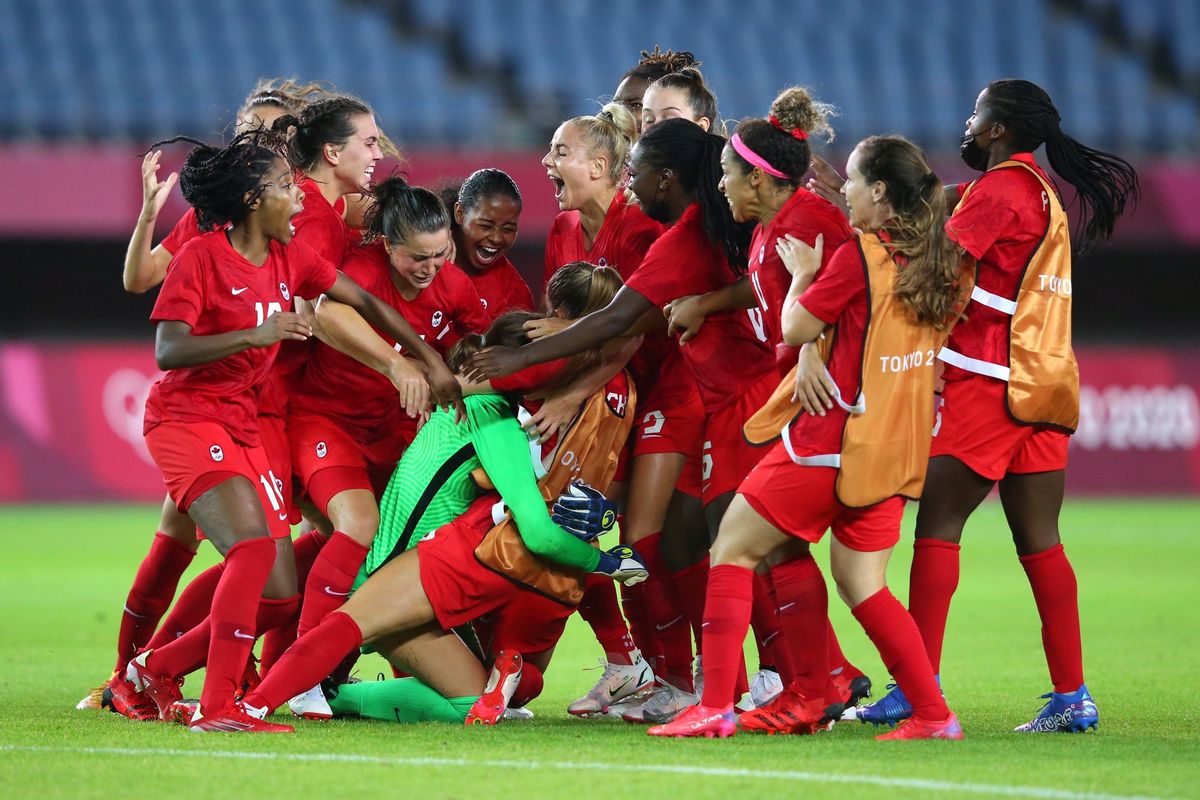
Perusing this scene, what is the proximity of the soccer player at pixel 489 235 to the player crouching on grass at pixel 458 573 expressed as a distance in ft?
2.23

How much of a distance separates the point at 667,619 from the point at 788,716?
2.69 ft

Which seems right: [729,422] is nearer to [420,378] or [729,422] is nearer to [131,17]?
[420,378]

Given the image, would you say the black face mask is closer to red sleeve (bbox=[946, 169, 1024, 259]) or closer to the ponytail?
red sleeve (bbox=[946, 169, 1024, 259])

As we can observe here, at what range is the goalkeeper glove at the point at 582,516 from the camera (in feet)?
16.7

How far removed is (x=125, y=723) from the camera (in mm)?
4965

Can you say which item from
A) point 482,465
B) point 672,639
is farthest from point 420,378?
point 672,639

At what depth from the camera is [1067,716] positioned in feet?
16.3

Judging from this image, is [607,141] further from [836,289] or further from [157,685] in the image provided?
[157,685]

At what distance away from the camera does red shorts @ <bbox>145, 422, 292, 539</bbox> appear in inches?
194

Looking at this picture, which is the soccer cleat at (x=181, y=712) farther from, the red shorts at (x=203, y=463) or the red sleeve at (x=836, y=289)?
the red sleeve at (x=836, y=289)

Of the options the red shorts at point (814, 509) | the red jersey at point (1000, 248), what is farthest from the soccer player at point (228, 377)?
the red jersey at point (1000, 248)

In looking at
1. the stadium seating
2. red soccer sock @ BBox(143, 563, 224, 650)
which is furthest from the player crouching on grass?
the stadium seating

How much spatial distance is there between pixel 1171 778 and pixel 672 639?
1.96 meters

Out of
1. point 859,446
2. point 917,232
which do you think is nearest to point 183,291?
point 859,446
